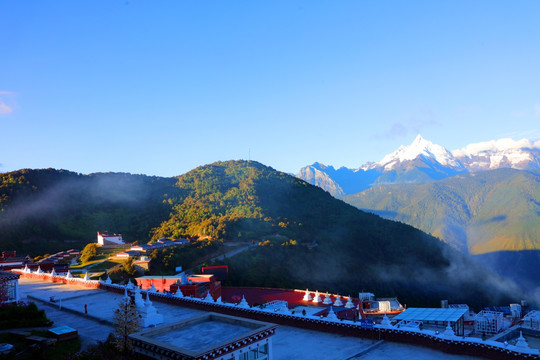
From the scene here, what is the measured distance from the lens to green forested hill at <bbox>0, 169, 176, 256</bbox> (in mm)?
59562

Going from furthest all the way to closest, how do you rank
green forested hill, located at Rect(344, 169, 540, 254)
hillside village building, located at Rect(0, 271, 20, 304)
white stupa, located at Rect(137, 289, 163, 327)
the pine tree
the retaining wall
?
green forested hill, located at Rect(344, 169, 540, 254) < hillside village building, located at Rect(0, 271, 20, 304) < white stupa, located at Rect(137, 289, 163, 327) < the pine tree < the retaining wall

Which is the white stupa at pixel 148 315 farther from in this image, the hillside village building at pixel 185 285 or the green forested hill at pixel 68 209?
the green forested hill at pixel 68 209

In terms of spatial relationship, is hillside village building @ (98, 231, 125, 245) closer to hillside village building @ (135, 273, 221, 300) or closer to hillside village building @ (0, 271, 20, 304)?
hillside village building @ (135, 273, 221, 300)

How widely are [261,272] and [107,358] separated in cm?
3732

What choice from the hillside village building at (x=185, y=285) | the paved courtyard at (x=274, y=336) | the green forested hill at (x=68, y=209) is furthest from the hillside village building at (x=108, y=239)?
the paved courtyard at (x=274, y=336)

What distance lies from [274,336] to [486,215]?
600ft

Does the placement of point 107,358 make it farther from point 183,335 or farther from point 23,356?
point 23,356

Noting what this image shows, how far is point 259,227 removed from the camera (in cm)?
6378

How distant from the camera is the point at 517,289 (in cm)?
9125

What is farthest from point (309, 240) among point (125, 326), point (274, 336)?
point (125, 326)

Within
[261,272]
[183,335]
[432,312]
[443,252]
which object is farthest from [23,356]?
[443,252]

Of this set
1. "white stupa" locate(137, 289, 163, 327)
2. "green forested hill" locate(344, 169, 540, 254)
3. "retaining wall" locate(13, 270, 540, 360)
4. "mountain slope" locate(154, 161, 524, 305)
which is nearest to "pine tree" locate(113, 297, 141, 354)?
"white stupa" locate(137, 289, 163, 327)

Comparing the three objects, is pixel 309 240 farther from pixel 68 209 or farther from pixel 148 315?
pixel 148 315

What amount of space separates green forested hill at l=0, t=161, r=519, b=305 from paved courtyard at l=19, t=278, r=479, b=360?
861 inches
